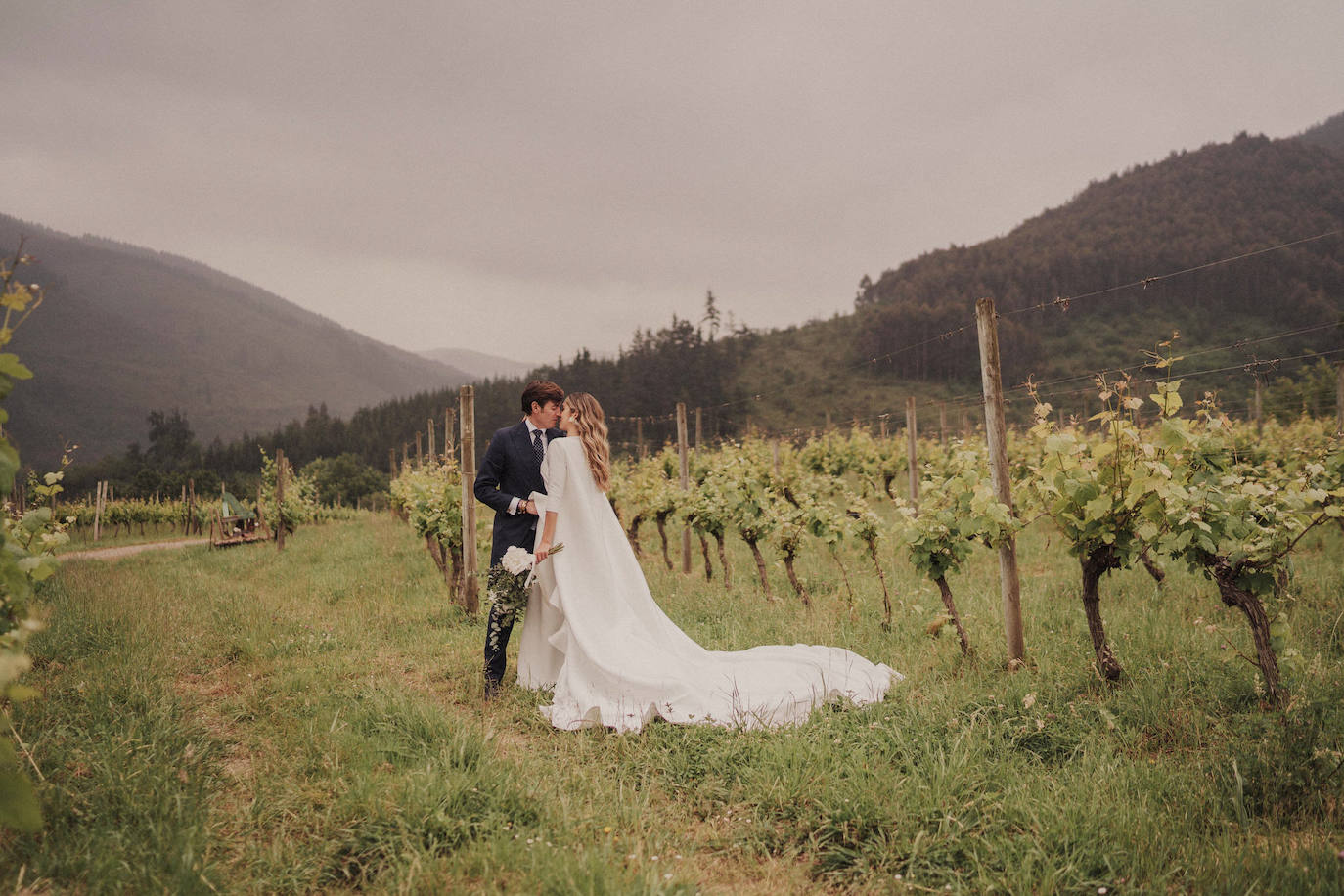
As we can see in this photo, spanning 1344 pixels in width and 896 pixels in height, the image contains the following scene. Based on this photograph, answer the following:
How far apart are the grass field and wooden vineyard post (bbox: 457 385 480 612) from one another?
149cm

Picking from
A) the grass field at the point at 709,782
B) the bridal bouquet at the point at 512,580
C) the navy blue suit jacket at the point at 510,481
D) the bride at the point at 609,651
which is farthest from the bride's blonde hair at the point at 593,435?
the grass field at the point at 709,782

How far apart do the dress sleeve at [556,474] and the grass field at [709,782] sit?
53.1 inches

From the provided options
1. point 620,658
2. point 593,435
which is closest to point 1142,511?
point 620,658

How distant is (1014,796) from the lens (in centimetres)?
295

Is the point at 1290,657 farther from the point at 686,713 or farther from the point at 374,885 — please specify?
the point at 374,885

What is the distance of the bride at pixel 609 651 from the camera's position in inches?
163

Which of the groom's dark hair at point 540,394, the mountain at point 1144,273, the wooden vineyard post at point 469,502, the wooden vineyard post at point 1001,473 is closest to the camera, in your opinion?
the wooden vineyard post at point 1001,473

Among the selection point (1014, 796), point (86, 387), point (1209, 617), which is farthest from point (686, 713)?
point (86, 387)

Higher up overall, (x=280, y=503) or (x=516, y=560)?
(x=280, y=503)

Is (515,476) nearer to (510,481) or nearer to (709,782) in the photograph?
(510,481)

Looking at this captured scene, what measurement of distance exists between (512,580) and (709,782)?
6.37 ft

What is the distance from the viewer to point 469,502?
683 cm

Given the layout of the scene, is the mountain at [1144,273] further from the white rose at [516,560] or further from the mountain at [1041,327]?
the white rose at [516,560]

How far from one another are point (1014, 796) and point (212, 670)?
5860 mm
